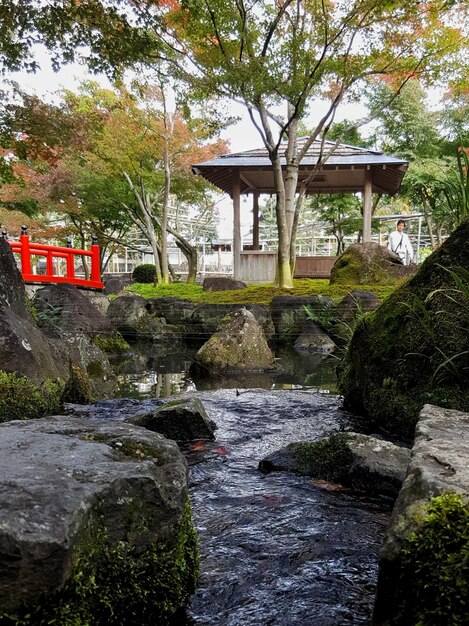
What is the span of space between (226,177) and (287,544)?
15.3 meters

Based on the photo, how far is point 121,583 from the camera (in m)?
1.22

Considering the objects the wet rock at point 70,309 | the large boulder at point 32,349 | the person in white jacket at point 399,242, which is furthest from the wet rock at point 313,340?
the large boulder at point 32,349

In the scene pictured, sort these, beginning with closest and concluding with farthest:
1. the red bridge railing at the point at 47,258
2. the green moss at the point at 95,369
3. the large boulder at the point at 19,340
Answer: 1. the large boulder at the point at 19,340
2. the green moss at the point at 95,369
3. the red bridge railing at the point at 47,258

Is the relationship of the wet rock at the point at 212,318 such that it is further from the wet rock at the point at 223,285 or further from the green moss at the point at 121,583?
the green moss at the point at 121,583

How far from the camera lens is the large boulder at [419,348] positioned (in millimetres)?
3020

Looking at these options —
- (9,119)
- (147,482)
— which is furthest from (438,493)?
(9,119)

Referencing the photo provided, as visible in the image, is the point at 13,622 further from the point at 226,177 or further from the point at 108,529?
the point at 226,177

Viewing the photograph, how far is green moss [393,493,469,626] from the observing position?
3.14 feet

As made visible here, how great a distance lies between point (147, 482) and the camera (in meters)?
1.38

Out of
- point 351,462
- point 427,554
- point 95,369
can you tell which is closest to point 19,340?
point 95,369

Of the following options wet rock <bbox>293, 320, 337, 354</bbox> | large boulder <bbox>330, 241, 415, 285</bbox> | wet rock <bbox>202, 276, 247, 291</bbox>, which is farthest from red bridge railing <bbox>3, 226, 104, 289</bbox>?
large boulder <bbox>330, 241, 415, 285</bbox>

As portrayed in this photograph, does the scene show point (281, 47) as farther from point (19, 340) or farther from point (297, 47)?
point (19, 340)

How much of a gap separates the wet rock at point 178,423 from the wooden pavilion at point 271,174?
12.2 m

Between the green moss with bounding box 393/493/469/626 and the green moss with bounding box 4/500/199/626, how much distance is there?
64 centimetres
